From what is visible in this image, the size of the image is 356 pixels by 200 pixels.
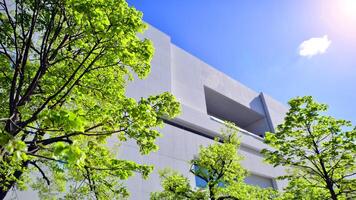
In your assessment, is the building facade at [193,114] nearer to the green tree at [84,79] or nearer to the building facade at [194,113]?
the building facade at [194,113]

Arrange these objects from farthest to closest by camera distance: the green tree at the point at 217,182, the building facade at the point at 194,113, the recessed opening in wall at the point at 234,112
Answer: the recessed opening in wall at the point at 234,112 < the building facade at the point at 194,113 < the green tree at the point at 217,182

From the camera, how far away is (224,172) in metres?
10.8

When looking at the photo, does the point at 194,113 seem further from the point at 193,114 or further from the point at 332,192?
the point at 332,192

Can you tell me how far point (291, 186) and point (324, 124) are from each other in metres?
2.69

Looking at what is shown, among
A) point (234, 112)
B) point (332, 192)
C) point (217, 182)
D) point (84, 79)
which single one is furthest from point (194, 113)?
point (84, 79)

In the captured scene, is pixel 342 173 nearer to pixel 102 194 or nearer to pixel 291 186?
pixel 291 186

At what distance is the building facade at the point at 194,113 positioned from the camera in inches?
611

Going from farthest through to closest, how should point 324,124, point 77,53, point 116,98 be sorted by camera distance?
point 324,124 → point 116,98 → point 77,53

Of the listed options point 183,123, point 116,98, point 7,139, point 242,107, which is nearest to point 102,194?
point 116,98

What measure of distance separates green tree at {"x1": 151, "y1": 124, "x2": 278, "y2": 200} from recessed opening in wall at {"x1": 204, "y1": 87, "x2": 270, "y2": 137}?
1315 cm

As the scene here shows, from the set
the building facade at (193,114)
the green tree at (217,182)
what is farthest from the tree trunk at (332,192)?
the building facade at (193,114)

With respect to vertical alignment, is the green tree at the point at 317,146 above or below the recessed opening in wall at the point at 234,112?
below

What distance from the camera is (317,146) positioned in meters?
10.6

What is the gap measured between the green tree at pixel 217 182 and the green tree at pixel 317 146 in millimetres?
1390
